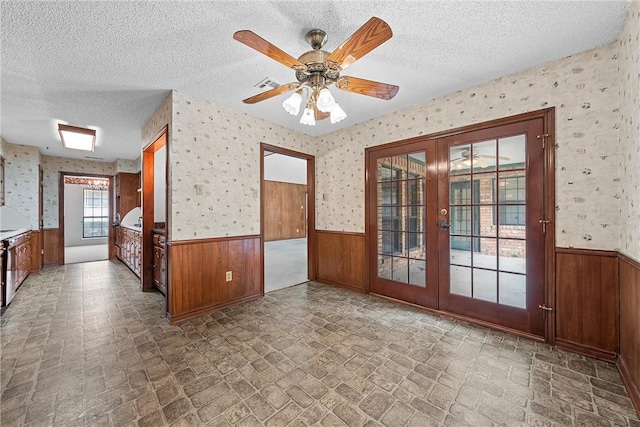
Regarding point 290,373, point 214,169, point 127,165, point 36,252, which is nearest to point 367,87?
point 214,169

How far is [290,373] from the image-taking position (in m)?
1.91

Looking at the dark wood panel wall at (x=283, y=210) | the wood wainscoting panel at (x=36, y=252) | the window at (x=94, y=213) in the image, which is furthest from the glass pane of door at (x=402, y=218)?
the window at (x=94, y=213)

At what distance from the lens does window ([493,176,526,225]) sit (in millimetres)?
2469

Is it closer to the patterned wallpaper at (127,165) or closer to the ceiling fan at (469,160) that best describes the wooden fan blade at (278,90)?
the ceiling fan at (469,160)

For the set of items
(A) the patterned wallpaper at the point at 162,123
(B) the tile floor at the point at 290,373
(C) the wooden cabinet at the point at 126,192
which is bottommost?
(B) the tile floor at the point at 290,373

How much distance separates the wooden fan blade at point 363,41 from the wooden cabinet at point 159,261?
3.13 metres

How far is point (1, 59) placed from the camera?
2.18 metres

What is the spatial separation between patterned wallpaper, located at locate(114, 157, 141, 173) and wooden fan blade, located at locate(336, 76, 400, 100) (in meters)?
6.39

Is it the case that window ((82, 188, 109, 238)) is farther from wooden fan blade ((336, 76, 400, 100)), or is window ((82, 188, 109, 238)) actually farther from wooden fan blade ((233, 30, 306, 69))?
wooden fan blade ((336, 76, 400, 100))

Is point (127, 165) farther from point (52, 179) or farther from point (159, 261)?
point (159, 261)

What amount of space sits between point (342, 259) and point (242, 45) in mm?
3023

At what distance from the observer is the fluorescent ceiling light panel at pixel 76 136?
3751mm

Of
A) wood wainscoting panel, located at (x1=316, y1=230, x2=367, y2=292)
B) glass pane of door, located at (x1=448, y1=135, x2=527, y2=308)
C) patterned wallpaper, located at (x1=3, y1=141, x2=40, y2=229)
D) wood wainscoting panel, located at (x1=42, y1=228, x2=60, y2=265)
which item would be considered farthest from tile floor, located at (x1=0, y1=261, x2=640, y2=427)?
wood wainscoting panel, located at (x1=42, y1=228, x2=60, y2=265)

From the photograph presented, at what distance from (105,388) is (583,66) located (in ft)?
14.6
